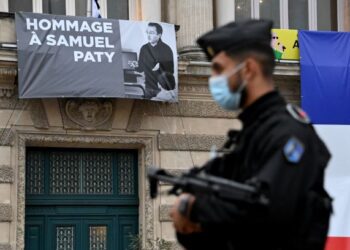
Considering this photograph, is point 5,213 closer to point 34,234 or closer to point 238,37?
point 34,234

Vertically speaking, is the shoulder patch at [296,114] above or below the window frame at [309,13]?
below

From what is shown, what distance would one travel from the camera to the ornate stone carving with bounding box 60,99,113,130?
13094mm

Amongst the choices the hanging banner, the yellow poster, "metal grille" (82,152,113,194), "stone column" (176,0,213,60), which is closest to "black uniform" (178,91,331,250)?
the hanging banner

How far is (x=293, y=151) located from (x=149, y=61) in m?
10.2

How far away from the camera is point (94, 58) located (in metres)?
12.8

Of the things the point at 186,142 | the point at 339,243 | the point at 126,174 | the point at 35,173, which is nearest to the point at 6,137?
the point at 35,173

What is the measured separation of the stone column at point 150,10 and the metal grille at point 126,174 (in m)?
2.19

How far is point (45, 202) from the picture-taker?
13344 millimetres

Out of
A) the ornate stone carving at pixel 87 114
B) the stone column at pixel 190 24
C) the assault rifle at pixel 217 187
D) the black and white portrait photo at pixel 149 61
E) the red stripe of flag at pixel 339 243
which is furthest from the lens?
the stone column at pixel 190 24

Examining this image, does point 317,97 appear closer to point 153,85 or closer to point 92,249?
point 153,85

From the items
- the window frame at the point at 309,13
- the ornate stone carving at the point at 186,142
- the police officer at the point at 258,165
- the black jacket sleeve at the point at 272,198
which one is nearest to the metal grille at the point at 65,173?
the ornate stone carving at the point at 186,142

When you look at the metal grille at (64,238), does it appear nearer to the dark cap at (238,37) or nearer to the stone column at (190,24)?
the stone column at (190,24)

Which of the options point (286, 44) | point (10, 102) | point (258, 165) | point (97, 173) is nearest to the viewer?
point (258, 165)

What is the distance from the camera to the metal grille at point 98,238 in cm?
1364
